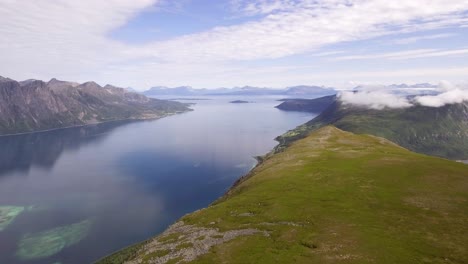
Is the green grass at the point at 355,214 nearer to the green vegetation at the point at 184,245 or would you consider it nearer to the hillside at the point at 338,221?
the hillside at the point at 338,221

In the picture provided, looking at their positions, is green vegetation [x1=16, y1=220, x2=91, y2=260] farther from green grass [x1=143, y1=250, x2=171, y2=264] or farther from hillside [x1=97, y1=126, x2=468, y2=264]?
green grass [x1=143, y1=250, x2=171, y2=264]

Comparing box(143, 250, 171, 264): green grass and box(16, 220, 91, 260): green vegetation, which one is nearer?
box(143, 250, 171, 264): green grass

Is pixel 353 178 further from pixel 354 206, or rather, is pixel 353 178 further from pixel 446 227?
pixel 446 227

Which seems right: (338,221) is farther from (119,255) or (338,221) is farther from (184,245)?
(119,255)

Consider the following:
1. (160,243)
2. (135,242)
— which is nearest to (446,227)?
(160,243)

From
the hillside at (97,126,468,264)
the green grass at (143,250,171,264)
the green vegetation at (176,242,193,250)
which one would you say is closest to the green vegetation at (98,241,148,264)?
the hillside at (97,126,468,264)

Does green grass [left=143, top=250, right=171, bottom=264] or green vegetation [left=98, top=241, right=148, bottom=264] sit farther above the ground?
green grass [left=143, top=250, right=171, bottom=264]
